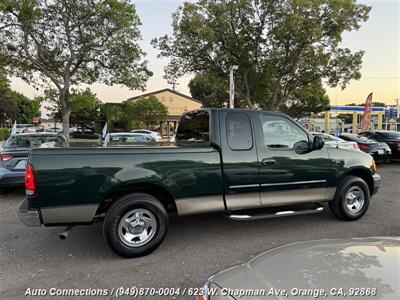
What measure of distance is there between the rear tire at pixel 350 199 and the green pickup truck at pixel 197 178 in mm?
17

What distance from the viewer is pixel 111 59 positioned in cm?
1352

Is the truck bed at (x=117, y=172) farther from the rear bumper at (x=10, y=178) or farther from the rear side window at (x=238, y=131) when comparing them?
the rear bumper at (x=10, y=178)

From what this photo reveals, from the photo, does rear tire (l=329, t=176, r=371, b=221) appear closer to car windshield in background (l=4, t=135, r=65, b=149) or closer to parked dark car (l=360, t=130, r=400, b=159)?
car windshield in background (l=4, t=135, r=65, b=149)

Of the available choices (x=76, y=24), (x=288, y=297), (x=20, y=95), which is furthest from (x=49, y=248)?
(x=20, y=95)

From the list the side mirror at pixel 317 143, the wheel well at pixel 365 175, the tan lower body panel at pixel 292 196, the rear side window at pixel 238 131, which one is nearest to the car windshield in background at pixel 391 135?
the wheel well at pixel 365 175

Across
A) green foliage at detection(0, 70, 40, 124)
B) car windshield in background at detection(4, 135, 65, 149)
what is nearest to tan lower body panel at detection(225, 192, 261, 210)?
car windshield in background at detection(4, 135, 65, 149)

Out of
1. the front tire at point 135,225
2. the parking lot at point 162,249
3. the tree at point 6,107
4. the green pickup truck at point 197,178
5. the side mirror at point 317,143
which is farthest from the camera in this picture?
the tree at point 6,107

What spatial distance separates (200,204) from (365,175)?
10.8 ft

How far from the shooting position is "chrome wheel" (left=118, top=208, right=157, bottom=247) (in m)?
3.95

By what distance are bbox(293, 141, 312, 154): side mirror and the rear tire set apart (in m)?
0.96

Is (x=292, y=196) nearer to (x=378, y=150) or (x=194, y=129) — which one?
(x=194, y=129)

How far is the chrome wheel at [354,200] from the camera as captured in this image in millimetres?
5410

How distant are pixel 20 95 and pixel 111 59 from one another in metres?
63.6

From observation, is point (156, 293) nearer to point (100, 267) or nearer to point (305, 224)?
point (100, 267)
